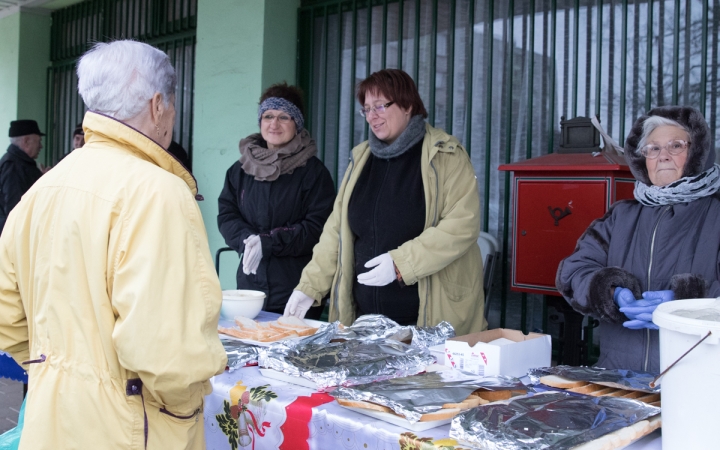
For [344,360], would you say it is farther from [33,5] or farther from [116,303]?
[33,5]

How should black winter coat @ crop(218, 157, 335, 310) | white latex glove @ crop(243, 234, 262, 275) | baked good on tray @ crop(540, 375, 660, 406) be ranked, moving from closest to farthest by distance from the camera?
baked good on tray @ crop(540, 375, 660, 406), white latex glove @ crop(243, 234, 262, 275), black winter coat @ crop(218, 157, 335, 310)

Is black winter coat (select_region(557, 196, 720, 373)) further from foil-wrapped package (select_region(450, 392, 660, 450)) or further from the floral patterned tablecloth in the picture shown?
the floral patterned tablecloth

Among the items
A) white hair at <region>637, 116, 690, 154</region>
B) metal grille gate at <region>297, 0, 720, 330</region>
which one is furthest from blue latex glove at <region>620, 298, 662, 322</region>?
metal grille gate at <region>297, 0, 720, 330</region>

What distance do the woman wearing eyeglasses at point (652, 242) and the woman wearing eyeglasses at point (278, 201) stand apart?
142cm

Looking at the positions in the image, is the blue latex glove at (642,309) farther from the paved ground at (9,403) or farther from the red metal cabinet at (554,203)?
the paved ground at (9,403)

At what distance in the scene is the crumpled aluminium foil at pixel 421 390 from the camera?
1.60 metres

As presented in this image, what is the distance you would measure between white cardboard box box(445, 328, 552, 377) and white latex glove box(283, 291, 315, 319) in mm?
960

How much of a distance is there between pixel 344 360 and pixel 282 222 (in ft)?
5.31

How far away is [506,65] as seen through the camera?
4602mm

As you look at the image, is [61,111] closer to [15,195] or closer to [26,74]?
[26,74]

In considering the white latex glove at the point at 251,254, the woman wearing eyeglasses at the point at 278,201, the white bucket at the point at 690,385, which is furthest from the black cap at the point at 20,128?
the white bucket at the point at 690,385

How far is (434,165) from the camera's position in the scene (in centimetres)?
291

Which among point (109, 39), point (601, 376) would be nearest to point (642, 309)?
point (601, 376)

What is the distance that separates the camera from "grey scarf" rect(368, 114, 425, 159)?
299 cm
